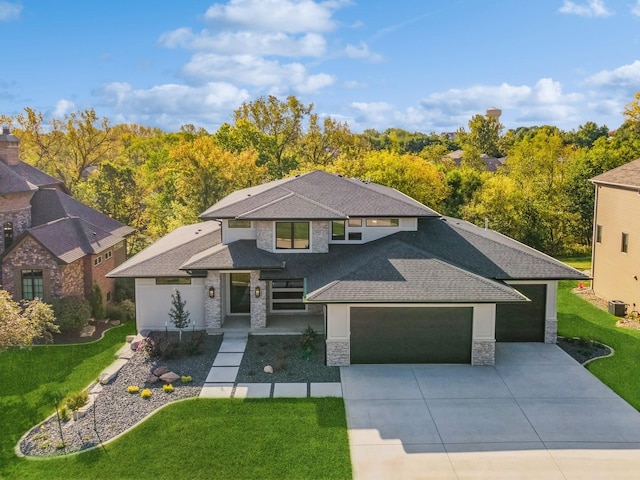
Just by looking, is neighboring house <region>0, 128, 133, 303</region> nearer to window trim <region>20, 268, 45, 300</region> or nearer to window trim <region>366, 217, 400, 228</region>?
window trim <region>20, 268, 45, 300</region>

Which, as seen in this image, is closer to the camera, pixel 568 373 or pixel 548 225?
pixel 568 373

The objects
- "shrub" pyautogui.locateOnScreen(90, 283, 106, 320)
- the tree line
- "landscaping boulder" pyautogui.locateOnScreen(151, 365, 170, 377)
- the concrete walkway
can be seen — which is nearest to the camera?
the concrete walkway

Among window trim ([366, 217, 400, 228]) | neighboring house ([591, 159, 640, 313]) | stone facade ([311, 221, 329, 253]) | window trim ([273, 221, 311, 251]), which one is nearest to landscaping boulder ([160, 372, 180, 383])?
window trim ([273, 221, 311, 251])

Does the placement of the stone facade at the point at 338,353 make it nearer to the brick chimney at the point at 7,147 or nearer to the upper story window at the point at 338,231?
the upper story window at the point at 338,231

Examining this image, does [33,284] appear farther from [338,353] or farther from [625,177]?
[625,177]

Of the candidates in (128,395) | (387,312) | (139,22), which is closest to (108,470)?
(128,395)

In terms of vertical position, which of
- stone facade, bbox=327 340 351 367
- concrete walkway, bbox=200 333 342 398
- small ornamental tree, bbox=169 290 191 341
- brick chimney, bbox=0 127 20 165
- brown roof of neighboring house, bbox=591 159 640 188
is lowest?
concrete walkway, bbox=200 333 342 398

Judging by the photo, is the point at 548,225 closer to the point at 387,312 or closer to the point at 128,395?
the point at 387,312
